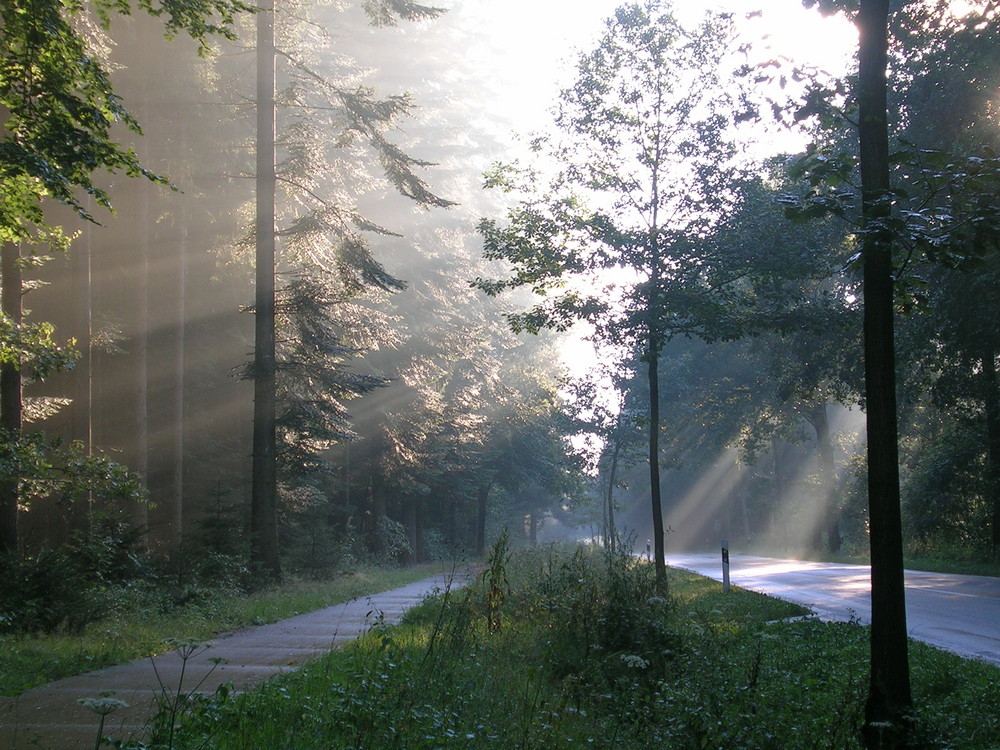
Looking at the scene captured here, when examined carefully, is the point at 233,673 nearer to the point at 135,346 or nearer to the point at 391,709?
the point at 391,709

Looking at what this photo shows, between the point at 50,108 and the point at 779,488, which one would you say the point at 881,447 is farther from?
the point at 779,488

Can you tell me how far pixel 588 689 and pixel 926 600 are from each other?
406 inches

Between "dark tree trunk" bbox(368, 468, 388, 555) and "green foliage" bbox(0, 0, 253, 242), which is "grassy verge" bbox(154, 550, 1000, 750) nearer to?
"green foliage" bbox(0, 0, 253, 242)

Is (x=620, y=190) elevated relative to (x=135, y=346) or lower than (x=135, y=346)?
elevated

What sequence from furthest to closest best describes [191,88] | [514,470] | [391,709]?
[514,470] → [191,88] → [391,709]

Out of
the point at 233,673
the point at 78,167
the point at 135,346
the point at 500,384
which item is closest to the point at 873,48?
the point at 78,167

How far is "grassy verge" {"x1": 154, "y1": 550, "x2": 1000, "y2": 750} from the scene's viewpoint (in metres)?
5.30

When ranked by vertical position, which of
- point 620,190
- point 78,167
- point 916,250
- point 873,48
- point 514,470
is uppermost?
point 620,190

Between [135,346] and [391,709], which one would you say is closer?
[391,709]

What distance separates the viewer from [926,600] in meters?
15.4

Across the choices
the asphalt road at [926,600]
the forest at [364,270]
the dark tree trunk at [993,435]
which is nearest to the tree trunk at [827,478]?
the forest at [364,270]

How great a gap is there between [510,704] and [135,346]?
17258mm

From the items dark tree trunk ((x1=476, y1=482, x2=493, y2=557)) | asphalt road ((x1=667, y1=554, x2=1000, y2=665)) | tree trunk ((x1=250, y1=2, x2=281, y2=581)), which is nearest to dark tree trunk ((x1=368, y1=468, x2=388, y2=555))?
dark tree trunk ((x1=476, y1=482, x2=493, y2=557))

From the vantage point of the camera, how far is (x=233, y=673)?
7699 mm
